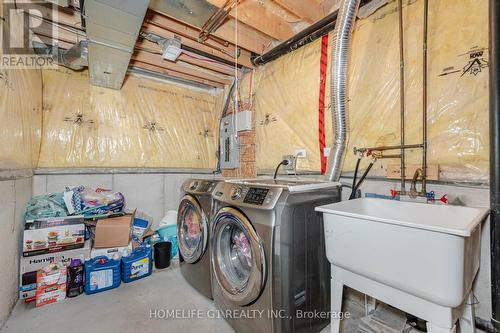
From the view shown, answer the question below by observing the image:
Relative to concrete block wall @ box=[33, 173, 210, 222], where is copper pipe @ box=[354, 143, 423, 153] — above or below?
above

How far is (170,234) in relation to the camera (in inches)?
111

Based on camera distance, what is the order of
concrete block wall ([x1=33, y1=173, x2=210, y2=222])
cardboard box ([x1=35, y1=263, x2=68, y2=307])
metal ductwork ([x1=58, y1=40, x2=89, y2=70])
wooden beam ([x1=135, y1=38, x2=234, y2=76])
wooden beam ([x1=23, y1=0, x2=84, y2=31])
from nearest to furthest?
wooden beam ([x1=23, y1=0, x2=84, y2=31]) → cardboard box ([x1=35, y1=263, x2=68, y2=307]) → metal ductwork ([x1=58, y1=40, x2=89, y2=70]) → wooden beam ([x1=135, y1=38, x2=234, y2=76]) → concrete block wall ([x1=33, y1=173, x2=210, y2=222])

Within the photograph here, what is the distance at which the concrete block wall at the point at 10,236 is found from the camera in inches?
60.7

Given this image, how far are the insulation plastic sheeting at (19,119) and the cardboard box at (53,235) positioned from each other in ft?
1.80

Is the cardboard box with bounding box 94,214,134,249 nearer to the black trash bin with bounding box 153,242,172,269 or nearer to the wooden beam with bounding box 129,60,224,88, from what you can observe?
the black trash bin with bounding box 153,242,172,269

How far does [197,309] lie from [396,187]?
183 centimetres

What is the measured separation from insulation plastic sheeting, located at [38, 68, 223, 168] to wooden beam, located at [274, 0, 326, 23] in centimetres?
192

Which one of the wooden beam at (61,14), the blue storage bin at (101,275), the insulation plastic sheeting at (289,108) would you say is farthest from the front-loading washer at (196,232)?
the wooden beam at (61,14)

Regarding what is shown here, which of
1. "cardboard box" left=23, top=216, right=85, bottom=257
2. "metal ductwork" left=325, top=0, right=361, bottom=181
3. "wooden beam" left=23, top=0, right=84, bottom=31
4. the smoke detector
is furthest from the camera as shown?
the smoke detector

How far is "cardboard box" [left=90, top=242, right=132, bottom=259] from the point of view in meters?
2.20

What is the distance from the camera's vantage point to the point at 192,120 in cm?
351

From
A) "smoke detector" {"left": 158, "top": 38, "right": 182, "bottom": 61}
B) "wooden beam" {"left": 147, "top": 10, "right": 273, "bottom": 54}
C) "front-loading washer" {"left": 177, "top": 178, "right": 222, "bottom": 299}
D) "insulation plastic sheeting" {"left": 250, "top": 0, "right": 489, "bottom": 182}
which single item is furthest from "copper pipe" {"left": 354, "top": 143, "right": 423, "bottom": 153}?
"smoke detector" {"left": 158, "top": 38, "right": 182, "bottom": 61}

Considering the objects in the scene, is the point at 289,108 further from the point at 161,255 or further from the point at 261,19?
the point at 161,255

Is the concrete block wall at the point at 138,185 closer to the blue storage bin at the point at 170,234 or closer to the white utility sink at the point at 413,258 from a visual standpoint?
the blue storage bin at the point at 170,234
